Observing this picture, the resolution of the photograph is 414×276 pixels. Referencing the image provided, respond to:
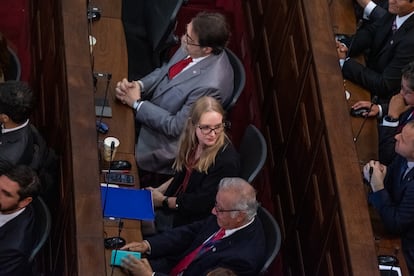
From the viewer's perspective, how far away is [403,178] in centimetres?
498

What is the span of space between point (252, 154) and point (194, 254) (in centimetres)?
71

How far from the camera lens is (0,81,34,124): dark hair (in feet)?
16.0

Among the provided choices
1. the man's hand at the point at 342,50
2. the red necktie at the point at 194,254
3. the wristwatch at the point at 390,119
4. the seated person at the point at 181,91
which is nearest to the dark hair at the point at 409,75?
the wristwatch at the point at 390,119

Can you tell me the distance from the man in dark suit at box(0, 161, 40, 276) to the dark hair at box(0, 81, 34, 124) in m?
0.44

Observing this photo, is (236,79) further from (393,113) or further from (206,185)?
(393,113)

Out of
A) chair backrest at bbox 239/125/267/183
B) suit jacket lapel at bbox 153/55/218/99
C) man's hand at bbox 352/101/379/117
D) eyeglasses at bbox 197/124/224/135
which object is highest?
suit jacket lapel at bbox 153/55/218/99

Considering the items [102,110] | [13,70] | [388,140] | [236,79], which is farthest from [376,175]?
[13,70]

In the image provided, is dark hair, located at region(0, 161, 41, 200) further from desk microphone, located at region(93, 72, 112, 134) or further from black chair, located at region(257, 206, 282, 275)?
black chair, located at region(257, 206, 282, 275)

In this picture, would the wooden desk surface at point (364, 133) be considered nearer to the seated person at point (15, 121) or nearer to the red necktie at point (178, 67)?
the red necktie at point (178, 67)

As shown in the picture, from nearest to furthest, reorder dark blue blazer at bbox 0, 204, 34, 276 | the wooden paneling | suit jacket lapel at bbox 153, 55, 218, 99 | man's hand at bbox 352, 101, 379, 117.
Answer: dark blue blazer at bbox 0, 204, 34, 276 → the wooden paneling → suit jacket lapel at bbox 153, 55, 218, 99 → man's hand at bbox 352, 101, 379, 117

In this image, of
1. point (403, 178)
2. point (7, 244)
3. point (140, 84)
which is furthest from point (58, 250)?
point (403, 178)

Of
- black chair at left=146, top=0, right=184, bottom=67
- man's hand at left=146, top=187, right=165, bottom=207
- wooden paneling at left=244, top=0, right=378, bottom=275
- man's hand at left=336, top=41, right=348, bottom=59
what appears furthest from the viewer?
man's hand at left=336, top=41, right=348, bottom=59

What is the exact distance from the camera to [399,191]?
499 cm

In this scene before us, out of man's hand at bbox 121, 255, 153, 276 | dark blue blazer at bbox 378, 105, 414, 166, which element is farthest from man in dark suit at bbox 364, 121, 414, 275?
man's hand at bbox 121, 255, 153, 276
